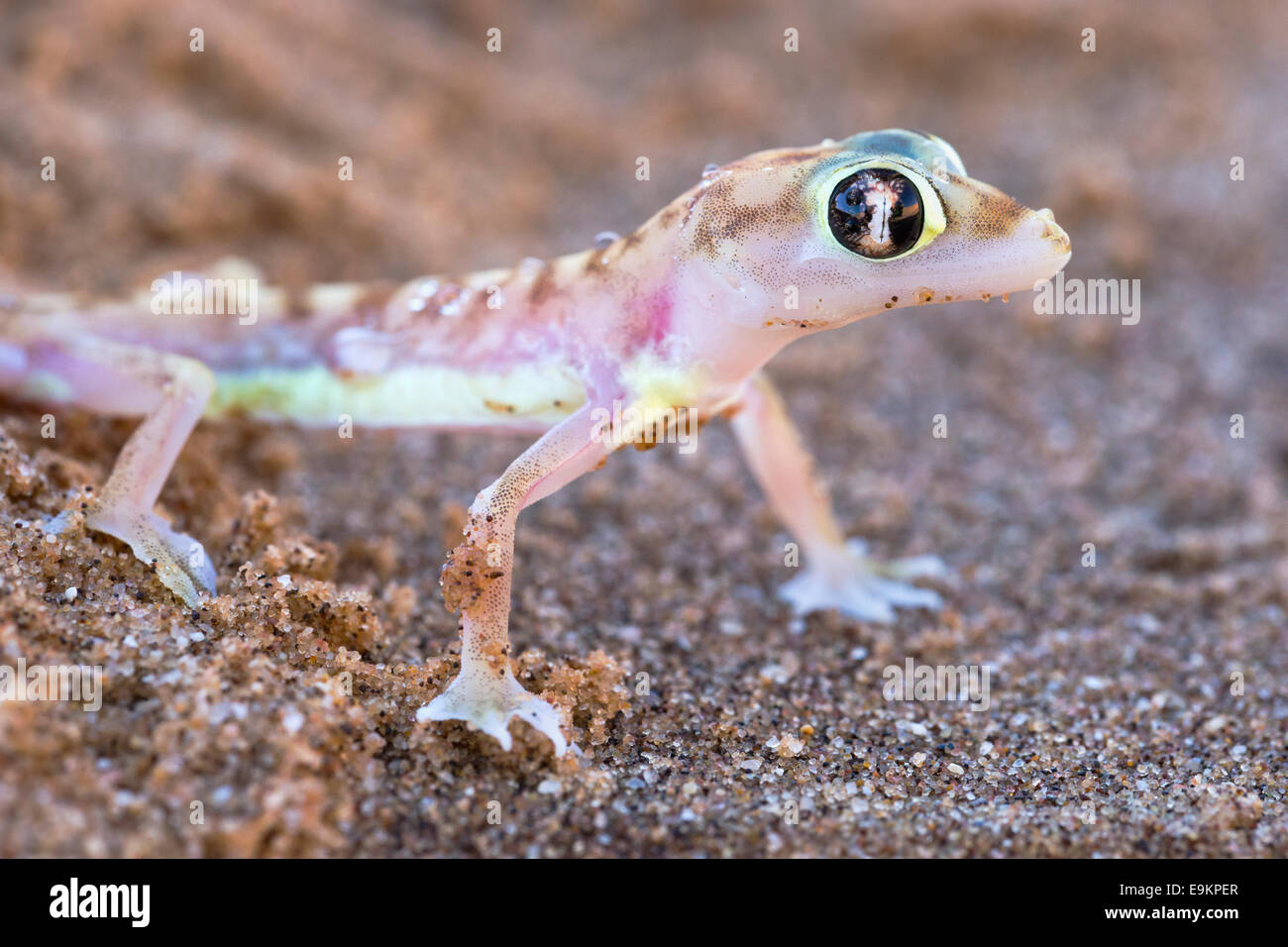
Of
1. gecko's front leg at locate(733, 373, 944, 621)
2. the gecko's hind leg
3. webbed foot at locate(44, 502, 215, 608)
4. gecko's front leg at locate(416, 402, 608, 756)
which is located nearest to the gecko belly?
the gecko's hind leg

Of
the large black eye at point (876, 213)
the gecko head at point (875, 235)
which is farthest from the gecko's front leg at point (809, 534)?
the large black eye at point (876, 213)

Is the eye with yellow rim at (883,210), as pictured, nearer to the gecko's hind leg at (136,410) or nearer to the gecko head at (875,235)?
the gecko head at (875,235)

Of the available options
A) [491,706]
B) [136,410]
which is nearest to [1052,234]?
[491,706]

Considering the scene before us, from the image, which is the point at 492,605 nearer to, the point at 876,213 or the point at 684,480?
the point at 876,213

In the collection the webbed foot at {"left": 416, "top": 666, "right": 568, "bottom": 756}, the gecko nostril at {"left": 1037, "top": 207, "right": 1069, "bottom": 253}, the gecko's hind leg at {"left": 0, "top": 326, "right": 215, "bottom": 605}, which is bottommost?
the webbed foot at {"left": 416, "top": 666, "right": 568, "bottom": 756}

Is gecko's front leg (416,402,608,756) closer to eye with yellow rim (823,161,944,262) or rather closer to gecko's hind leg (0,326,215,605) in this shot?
gecko's hind leg (0,326,215,605)
